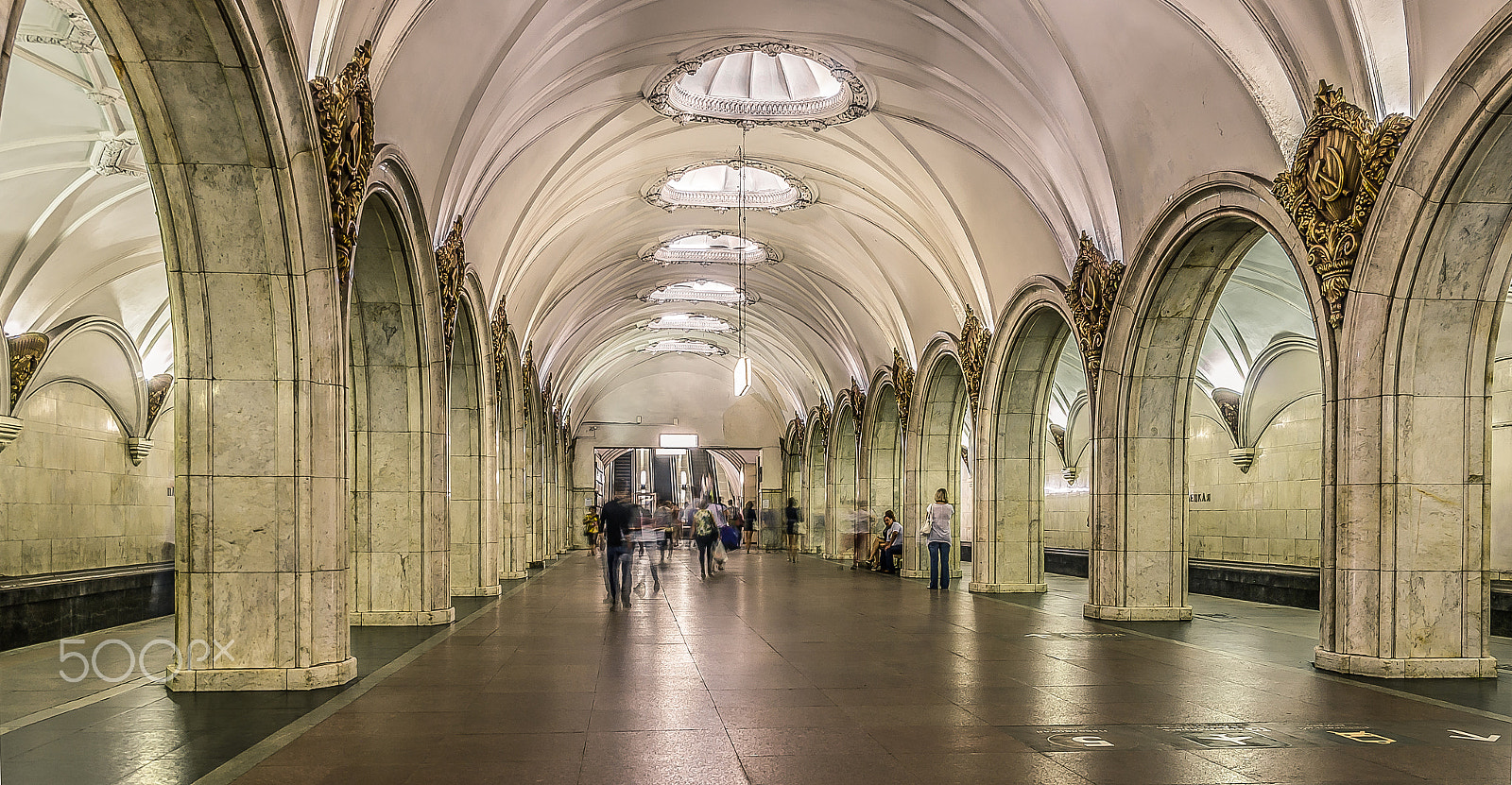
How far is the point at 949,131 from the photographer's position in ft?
44.9

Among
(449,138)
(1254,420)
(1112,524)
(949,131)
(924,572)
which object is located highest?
(949,131)

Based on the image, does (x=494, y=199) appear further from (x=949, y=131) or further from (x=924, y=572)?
(x=924, y=572)

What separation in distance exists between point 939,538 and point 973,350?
2701 mm

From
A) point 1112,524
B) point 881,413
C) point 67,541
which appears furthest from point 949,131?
point 67,541

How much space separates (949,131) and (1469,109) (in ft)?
23.0

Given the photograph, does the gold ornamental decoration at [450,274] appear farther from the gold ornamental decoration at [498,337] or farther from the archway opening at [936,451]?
the archway opening at [936,451]

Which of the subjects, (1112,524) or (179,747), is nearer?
(179,747)

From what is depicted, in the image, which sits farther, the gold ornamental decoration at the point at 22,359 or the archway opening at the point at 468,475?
the archway opening at the point at 468,475

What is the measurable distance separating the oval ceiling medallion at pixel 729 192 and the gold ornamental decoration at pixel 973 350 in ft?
12.0

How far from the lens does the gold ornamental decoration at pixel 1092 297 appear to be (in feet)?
39.8

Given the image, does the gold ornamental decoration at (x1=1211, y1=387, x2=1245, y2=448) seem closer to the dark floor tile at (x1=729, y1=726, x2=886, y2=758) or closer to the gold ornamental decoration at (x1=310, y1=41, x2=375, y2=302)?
the dark floor tile at (x1=729, y1=726, x2=886, y2=758)

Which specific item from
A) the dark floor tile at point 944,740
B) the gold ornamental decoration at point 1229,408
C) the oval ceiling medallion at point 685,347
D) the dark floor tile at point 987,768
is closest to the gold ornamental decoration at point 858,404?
the gold ornamental decoration at point 1229,408

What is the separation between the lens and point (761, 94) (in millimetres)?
14594

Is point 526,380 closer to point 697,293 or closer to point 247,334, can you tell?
point 697,293
